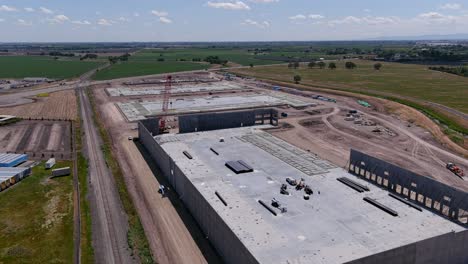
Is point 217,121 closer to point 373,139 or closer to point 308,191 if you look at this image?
point 308,191

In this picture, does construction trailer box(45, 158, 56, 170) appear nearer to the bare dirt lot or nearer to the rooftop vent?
the bare dirt lot

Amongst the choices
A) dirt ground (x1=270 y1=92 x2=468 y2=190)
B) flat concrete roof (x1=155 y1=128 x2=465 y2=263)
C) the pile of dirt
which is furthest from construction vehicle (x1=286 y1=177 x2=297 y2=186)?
the pile of dirt

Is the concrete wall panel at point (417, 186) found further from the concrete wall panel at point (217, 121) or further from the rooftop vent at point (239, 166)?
the concrete wall panel at point (217, 121)

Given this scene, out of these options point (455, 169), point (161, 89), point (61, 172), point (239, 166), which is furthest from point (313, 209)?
point (161, 89)

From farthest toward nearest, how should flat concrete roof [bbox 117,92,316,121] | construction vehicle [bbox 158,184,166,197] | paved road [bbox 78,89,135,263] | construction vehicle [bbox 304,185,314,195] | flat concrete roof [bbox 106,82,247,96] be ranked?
flat concrete roof [bbox 106,82,247,96] → flat concrete roof [bbox 117,92,316,121] → construction vehicle [bbox 158,184,166,197] → construction vehicle [bbox 304,185,314,195] → paved road [bbox 78,89,135,263]

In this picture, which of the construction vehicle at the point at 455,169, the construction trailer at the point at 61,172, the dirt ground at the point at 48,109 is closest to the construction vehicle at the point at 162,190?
the construction trailer at the point at 61,172

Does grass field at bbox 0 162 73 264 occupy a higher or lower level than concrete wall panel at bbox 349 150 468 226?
lower
